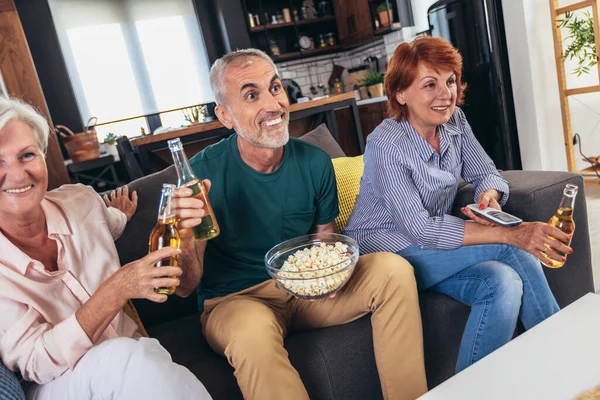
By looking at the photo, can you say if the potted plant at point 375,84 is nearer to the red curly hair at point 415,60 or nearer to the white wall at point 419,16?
the white wall at point 419,16

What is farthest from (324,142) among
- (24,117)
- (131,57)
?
(131,57)

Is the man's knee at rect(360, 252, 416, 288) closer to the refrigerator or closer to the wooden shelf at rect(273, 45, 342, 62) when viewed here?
the refrigerator

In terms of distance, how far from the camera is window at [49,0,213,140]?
17.6 ft

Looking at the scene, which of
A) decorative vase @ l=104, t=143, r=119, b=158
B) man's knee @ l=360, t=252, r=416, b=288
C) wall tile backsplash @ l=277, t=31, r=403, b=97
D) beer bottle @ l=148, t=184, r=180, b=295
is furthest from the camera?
wall tile backsplash @ l=277, t=31, r=403, b=97

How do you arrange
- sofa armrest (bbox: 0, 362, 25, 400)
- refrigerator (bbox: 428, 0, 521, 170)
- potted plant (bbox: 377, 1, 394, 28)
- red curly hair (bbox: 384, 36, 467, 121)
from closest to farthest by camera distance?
sofa armrest (bbox: 0, 362, 25, 400), red curly hair (bbox: 384, 36, 467, 121), refrigerator (bbox: 428, 0, 521, 170), potted plant (bbox: 377, 1, 394, 28)

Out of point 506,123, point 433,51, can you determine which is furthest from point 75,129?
point 433,51

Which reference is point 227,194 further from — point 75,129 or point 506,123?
point 75,129

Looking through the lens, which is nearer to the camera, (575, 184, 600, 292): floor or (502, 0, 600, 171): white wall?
(575, 184, 600, 292): floor

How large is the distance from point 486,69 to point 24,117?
3350 mm

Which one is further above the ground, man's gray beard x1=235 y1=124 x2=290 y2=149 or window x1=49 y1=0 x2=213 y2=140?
window x1=49 y1=0 x2=213 y2=140

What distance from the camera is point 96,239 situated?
1248 mm

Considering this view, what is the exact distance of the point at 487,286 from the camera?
1374 mm

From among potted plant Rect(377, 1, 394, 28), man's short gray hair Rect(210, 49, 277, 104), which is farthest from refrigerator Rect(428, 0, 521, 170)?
man's short gray hair Rect(210, 49, 277, 104)

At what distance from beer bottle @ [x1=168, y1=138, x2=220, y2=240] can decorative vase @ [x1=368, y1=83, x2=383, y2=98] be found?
13.4 ft
